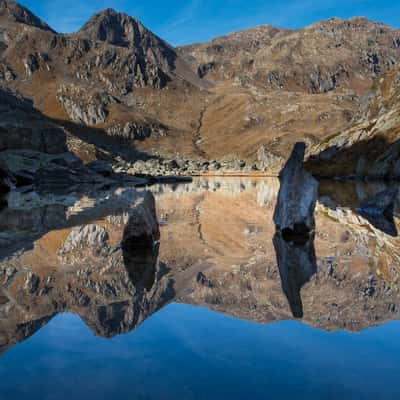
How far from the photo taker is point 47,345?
8898 millimetres

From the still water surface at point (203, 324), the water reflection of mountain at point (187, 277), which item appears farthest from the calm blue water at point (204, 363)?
the water reflection of mountain at point (187, 277)

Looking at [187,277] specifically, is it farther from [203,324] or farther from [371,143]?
[371,143]

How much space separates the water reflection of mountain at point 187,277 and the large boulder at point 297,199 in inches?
39.6

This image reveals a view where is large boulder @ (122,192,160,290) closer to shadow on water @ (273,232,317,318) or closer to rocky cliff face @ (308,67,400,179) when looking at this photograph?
shadow on water @ (273,232,317,318)

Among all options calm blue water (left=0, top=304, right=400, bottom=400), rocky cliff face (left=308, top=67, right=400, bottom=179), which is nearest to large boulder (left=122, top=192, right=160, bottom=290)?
calm blue water (left=0, top=304, right=400, bottom=400)

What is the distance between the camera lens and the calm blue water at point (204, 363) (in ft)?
23.0

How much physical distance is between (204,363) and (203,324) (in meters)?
2.17

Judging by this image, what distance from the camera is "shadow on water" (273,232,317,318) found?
12.0 metres

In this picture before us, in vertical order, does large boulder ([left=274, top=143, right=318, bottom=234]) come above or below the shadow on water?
above

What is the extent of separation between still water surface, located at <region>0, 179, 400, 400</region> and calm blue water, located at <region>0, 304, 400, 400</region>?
3cm

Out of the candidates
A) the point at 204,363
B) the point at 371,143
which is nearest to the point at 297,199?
the point at 204,363

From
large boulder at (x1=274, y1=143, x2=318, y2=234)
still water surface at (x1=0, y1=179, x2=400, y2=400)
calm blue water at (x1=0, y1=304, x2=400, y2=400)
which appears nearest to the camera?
calm blue water at (x1=0, y1=304, x2=400, y2=400)

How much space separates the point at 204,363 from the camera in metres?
7.98

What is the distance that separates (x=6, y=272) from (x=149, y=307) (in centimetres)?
633
